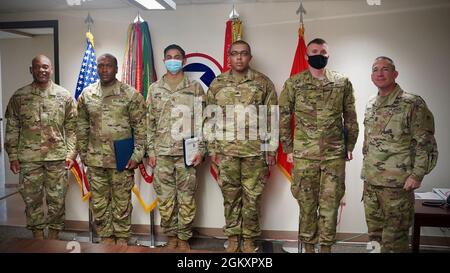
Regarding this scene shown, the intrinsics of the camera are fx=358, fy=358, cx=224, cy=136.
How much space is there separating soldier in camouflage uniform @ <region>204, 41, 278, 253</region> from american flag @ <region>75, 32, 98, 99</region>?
2.54 feet

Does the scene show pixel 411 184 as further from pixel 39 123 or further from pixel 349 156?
pixel 39 123

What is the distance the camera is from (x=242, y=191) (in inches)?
98.8

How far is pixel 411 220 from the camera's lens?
190 cm

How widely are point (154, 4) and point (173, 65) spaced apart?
0.40 meters

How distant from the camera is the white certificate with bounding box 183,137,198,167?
246cm

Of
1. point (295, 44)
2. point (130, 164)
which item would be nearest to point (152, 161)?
point (130, 164)

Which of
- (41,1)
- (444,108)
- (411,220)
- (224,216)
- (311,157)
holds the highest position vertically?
(41,1)

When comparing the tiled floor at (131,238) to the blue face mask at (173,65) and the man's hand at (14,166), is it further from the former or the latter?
the blue face mask at (173,65)

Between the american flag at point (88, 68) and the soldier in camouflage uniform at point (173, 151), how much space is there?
15.3 inches

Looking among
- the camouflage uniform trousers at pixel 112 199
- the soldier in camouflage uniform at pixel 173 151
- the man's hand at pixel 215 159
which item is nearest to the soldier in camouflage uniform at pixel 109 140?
the camouflage uniform trousers at pixel 112 199
